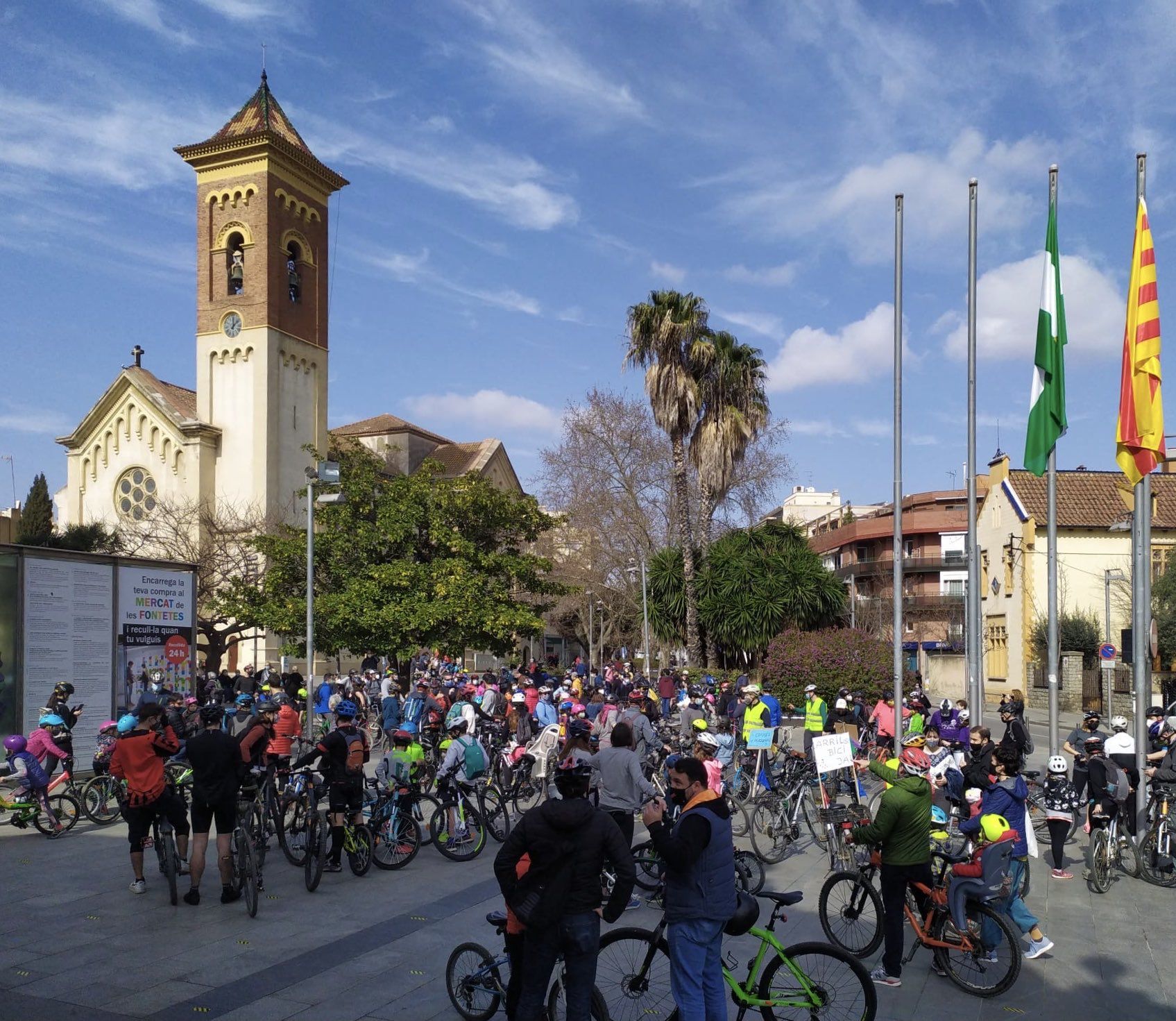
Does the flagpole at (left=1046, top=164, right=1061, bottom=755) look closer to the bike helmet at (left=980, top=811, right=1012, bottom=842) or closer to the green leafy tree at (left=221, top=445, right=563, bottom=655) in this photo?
the bike helmet at (left=980, top=811, right=1012, bottom=842)

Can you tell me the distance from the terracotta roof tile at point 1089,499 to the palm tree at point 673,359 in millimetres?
16285

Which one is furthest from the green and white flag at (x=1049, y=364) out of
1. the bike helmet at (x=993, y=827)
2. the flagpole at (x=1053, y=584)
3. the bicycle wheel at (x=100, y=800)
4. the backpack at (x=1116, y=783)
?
the bicycle wheel at (x=100, y=800)

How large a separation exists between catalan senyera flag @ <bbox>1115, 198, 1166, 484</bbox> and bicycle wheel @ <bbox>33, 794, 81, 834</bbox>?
1291 centimetres

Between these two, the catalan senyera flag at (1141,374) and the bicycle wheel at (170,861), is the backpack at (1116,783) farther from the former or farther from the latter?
the bicycle wheel at (170,861)

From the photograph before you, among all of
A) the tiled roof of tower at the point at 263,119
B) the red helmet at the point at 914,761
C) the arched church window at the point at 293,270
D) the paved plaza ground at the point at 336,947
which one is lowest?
the paved plaza ground at the point at 336,947

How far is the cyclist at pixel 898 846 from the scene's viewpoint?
7480 millimetres

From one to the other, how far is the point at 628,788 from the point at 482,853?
12.2 ft

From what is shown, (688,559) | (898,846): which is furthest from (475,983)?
(688,559)

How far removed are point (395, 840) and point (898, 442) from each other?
8322 mm

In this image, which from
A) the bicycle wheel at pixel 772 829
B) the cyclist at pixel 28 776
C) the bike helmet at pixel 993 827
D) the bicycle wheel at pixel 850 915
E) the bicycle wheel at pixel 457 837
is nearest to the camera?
the bike helmet at pixel 993 827

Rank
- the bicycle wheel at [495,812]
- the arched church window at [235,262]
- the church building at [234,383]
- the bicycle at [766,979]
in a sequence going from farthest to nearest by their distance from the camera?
the arched church window at [235,262] < the church building at [234,383] < the bicycle wheel at [495,812] < the bicycle at [766,979]

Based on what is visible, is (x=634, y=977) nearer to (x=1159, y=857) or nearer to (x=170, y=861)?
(x=170, y=861)

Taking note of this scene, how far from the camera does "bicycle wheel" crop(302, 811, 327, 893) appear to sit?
10383 mm

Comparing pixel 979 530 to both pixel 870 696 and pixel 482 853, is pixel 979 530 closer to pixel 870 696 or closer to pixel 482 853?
pixel 870 696
